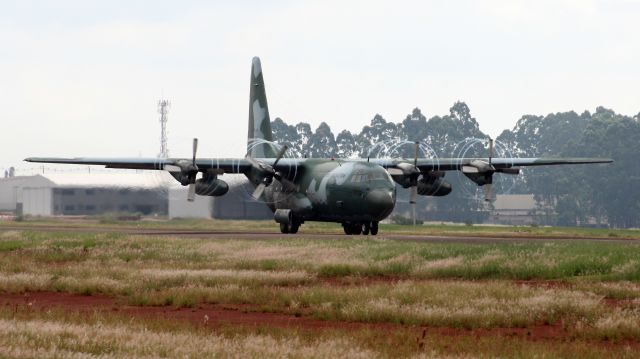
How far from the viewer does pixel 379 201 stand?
52.0 meters

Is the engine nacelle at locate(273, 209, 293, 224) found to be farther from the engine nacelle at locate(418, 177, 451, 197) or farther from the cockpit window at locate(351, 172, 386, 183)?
the engine nacelle at locate(418, 177, 451, 197)

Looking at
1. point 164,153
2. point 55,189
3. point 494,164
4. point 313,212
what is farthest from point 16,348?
point 164,153

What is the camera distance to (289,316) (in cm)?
2373

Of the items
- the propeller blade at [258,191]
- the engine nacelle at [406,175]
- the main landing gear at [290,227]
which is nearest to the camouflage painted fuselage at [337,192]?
the propeller blade at [258,191]

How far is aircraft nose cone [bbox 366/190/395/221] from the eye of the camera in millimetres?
51906

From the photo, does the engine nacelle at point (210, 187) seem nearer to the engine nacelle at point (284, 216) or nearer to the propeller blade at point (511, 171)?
the engine nacelle at point (284, 216)

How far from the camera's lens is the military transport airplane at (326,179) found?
173 feet

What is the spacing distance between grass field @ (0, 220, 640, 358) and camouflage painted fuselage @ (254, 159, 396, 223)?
26.5ft

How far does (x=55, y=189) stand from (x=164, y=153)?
4505 cm

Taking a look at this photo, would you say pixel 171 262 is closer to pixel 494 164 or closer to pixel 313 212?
pixel 313 212

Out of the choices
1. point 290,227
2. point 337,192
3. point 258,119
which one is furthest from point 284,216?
point 258,119

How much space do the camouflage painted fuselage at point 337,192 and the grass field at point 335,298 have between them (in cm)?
807

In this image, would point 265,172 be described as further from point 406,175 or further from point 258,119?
point 258,119

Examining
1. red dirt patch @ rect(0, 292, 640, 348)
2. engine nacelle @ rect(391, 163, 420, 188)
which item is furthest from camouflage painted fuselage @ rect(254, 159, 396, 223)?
red dirt patch @ rect(0, 292, 640, 348)
